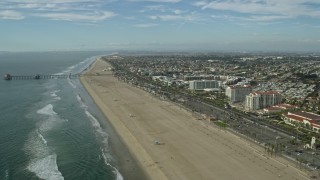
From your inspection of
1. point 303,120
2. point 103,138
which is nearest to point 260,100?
point 303,120

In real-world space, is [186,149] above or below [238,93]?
below

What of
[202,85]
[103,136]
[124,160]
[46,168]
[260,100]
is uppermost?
[260,100]

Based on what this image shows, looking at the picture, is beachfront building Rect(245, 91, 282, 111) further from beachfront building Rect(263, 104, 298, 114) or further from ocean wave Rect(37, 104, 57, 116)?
ocean wave Rect(37, 104, 57, 116)

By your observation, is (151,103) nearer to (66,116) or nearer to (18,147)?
(66,116)

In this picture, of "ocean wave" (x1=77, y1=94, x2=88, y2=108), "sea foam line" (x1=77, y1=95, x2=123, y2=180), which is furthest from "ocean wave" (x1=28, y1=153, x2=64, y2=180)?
"ocean wave" (x1=77, y1=94, x2=88, y2=108)

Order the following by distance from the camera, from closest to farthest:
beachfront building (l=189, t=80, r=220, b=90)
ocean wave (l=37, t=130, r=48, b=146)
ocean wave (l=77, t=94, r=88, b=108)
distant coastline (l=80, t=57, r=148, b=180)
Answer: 1. distant coastline (l=80, t=57, r=148, b=180)
2. ocean wave (l=37, t=130, r=48, b=146)
3. ocean wave (l=77, t=94, r=88, b=108)
4. beachfront building (l=189, t=80, r=220, b=90)

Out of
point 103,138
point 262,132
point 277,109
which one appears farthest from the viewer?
point 277,109

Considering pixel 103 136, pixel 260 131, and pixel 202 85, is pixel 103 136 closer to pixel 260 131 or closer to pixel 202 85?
pixel 260 131
